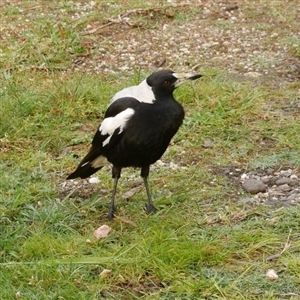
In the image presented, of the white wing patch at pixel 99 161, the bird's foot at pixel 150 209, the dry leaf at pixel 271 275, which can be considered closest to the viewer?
the dry leaf at pixel 271 275

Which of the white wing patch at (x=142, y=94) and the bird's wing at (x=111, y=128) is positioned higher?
the white wing patch at (x=142, y=94)

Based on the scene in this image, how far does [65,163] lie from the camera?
501cm

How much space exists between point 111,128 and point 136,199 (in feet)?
2.08

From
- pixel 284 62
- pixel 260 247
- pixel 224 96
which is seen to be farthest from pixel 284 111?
pixel 260 247

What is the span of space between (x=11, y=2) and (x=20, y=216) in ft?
15.0

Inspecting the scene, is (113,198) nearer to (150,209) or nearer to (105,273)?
(150,209)

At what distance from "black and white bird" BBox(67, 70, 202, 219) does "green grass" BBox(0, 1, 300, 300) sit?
0.40 metres

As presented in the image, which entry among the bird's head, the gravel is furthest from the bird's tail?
the gravel

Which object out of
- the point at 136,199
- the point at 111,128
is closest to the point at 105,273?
the point at 111,128

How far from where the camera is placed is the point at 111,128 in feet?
13.4

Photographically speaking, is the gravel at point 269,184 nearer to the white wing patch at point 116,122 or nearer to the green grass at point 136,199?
the green grass at point 136,199

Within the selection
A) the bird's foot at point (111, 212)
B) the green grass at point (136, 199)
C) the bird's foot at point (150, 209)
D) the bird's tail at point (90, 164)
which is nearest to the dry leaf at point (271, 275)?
the green grass at point (136, 199)

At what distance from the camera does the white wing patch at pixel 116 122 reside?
4.00m

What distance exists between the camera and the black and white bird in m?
3.98
